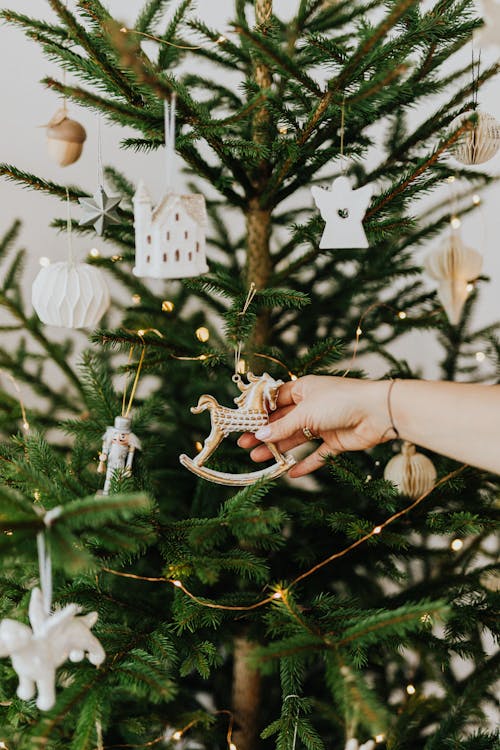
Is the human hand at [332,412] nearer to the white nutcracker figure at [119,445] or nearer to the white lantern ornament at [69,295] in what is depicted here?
the white nutcracker figure at [119,445]

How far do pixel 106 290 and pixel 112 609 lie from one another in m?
0.40

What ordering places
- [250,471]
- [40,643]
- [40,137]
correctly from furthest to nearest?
[40,137] → [250,471] → [40,643]

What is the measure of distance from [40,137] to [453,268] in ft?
3.81

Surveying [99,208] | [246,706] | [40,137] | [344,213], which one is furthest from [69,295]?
[40,137]

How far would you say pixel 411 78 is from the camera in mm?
876

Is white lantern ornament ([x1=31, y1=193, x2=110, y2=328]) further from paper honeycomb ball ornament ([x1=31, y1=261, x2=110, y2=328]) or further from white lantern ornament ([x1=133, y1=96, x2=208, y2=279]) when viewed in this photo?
white lantern ornament ([x1=133, y1=96, x2=208, y2=279])

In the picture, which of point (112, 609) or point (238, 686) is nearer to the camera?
point (112, 609)

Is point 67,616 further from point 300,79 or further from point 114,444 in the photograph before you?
point 300,79

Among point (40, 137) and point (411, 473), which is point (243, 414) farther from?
point (40, 137)

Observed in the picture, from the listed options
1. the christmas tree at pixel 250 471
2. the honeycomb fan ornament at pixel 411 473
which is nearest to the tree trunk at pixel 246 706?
the christmas tree at pixel 250 471

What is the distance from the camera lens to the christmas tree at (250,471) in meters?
0.63

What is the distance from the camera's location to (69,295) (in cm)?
80

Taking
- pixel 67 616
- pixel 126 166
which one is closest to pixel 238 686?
pixel 67 616

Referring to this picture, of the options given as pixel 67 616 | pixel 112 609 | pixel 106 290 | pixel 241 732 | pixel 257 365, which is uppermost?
pixel 106 290
